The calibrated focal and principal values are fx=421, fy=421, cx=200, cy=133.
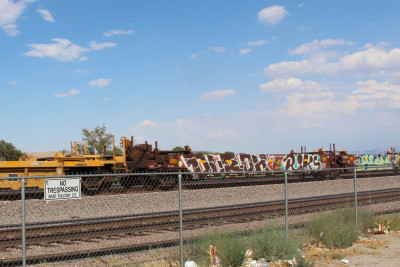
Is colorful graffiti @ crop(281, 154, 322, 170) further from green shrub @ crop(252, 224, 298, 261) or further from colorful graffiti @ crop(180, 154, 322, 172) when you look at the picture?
green shrub @ crop(252, 224, 298, 261)

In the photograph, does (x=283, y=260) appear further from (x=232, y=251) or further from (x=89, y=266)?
(x=89, y=266)

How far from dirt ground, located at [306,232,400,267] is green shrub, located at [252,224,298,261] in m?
0.59

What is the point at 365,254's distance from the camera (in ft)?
29.6

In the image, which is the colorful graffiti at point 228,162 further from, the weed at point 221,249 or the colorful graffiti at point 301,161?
the weed at point 221,249

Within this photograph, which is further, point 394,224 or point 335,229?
point 394,224

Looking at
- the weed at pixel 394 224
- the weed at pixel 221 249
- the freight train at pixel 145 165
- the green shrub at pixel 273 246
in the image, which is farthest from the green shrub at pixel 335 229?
the freight train at pixel 145 165

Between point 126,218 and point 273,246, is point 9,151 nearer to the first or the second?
point 126,218

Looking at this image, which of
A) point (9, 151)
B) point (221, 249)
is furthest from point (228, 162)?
point (9, 151)

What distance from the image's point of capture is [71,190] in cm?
682

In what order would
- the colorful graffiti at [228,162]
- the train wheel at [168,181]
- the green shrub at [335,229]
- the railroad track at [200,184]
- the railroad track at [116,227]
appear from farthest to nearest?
1. the colorful graffiti at [228,162]
2. the train wheel at [168,181]
3. the railroad track at [200,184]
4. the green shrub at [335,229]
5. the railroad track at [116,227]

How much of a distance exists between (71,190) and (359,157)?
3632 cm

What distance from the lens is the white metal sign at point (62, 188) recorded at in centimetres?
658

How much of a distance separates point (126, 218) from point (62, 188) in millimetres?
4532

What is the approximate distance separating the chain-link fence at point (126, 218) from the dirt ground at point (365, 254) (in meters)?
0.95
